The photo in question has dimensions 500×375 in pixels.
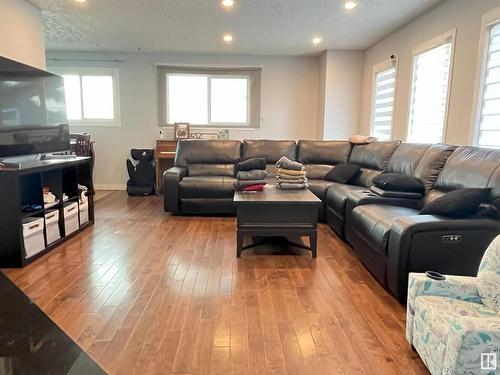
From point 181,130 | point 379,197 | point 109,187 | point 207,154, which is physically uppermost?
point 181,130

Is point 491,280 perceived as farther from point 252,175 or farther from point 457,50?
point 457,50

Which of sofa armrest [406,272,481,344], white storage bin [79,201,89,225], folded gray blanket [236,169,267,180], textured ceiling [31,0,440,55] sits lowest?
white storage bin [79,201,89,225]

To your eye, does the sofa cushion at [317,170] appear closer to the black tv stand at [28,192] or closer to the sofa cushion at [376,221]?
the sofa cushion at [376,221]

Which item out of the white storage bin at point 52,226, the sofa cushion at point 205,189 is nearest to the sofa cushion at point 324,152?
the sofa cushion at point 205,189

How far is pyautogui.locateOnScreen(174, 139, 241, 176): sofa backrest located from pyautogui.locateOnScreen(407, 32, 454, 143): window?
2.41 metres

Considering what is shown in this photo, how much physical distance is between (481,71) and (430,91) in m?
0.95

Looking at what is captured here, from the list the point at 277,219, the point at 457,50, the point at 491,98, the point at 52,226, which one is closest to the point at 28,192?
the point at 52,226

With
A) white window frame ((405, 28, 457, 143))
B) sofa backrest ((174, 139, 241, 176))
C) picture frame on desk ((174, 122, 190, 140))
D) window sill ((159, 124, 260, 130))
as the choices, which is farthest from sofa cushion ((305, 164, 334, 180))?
picture frame on desk ((174, 122, 190, 140))

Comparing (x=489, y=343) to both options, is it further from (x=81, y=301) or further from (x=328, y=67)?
(x=328, y=67)

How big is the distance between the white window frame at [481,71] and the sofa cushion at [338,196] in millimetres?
1201

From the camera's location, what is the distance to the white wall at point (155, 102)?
6375 millimetres

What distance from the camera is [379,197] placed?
3.09 meters

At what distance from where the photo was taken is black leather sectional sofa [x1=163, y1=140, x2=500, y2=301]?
6.85ft

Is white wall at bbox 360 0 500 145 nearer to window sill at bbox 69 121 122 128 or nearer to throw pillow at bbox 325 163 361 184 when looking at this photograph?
throw pillow at bbox 325 163 361 184
